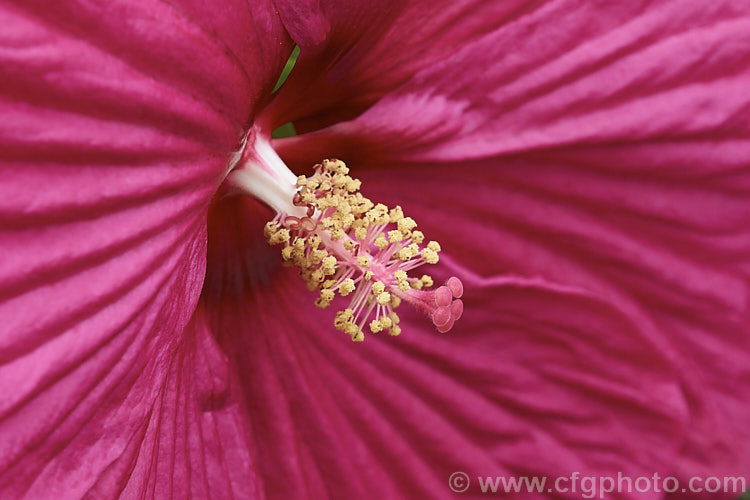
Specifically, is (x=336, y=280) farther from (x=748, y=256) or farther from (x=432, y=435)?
(x=748, y=256)

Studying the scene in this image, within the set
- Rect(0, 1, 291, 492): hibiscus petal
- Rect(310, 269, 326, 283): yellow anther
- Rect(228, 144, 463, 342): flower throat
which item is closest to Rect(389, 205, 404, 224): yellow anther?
Rect(228, 144, 463, 342): flower throat

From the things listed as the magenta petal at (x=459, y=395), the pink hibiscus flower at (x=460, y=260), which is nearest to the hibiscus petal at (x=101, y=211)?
the pink hibiscus flower at (x=460, y=260)

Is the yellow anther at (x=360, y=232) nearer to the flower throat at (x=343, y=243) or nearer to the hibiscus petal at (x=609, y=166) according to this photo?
the flower throat at (x=343, y=243)

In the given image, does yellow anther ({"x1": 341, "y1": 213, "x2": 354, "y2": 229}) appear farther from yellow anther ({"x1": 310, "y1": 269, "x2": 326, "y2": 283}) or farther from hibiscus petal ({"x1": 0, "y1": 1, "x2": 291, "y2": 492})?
hibiscus petal ({"x1": 0, "y1": 1, "x2": 291, "y2": 492})

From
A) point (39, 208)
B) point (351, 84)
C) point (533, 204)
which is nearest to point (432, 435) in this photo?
point (533, 204)

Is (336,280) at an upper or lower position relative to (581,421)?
upper

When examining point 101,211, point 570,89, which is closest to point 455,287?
point 570,89

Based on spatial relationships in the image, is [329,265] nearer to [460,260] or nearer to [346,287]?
[346,287]
